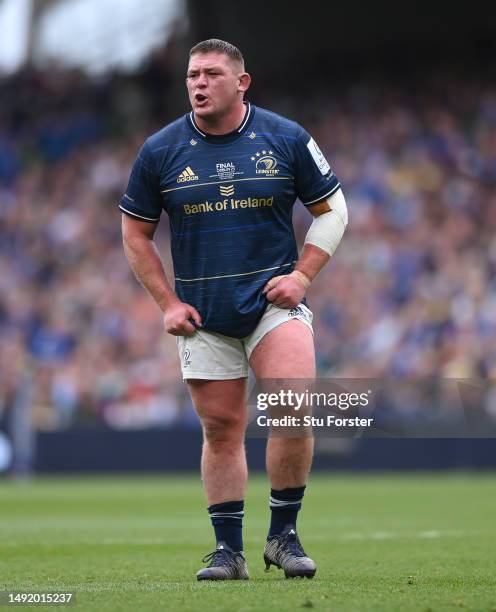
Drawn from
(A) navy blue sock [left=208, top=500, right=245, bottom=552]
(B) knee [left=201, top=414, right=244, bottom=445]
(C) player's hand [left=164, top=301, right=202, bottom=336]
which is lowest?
(A) navy blue sock [left=208, top=500, right=245, bottom=552]

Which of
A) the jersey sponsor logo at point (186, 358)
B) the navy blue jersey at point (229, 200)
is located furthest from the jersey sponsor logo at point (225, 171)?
the jersey sponsor logo at point (186, 358)

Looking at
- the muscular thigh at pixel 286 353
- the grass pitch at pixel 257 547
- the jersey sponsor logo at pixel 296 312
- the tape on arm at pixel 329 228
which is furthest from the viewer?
the tape on arm at pixel 329 228

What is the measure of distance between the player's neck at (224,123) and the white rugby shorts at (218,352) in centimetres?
84

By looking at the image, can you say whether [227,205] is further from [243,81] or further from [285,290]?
[243,81]

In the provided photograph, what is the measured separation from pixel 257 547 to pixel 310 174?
295cm

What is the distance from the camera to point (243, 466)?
6.38 metres

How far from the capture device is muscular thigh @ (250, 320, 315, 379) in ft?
20.1

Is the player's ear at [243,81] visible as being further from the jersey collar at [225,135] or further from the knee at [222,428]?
the knee at [222,428]

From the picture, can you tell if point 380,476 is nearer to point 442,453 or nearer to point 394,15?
point 442,453

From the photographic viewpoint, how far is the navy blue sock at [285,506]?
627 centimetres

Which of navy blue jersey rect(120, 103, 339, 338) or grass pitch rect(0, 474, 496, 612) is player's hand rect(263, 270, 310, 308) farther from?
grass pitch rect(0, 474, 496, 612)

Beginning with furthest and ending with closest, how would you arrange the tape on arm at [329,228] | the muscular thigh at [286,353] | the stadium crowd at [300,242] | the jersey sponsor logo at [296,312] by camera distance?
the stadium crowd at [300,242], the tape on arm at [329,228], the jersey sponsor logo at [296,312], the muscular thigh at [286,353]

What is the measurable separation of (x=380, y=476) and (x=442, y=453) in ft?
2.98

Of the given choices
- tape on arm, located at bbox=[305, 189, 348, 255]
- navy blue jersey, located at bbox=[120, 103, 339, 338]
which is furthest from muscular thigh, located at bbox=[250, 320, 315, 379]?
tape on arm, located at bbox=[305, 189, 348, 255]
